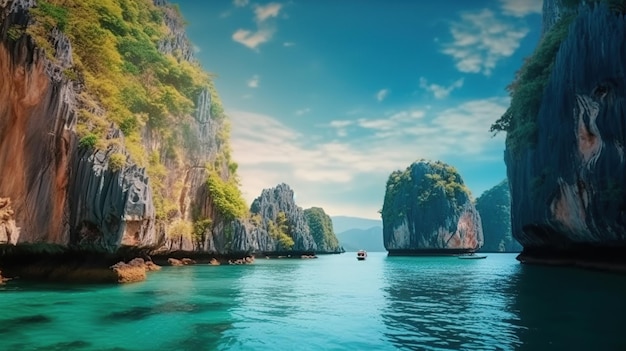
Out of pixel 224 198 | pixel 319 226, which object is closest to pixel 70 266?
pixel 224 198

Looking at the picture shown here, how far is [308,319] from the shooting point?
14.1 m

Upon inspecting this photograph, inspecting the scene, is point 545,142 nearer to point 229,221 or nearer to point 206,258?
point 229,221

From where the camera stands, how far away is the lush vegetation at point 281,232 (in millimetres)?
99062

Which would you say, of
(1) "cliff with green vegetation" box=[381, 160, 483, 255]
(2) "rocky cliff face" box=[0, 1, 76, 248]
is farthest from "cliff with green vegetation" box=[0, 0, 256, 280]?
(1) "cliff with green vegetation" box=[381, 160, 483, 255]

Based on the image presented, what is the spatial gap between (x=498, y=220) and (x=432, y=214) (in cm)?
6051

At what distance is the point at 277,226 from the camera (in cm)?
10488

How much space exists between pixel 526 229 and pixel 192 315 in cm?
3905

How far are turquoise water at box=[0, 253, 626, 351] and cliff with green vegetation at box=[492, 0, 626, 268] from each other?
7497 millimetres

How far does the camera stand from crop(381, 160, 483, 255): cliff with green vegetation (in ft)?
340

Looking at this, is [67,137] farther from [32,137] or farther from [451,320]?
[451,320]

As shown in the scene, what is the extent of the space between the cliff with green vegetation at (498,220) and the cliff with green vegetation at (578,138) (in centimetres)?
11879

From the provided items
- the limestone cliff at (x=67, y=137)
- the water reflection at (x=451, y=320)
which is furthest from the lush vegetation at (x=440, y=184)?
the water reflection at (x=451, y=320)

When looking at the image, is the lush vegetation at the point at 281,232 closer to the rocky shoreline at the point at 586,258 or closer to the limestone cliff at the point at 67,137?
the rocky shoreline at the point at 586,258

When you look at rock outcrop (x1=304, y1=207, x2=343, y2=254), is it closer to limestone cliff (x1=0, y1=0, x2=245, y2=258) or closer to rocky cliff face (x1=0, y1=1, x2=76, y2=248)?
limestone cliff (x1=0, y1=0, x2=245, y2=258)
